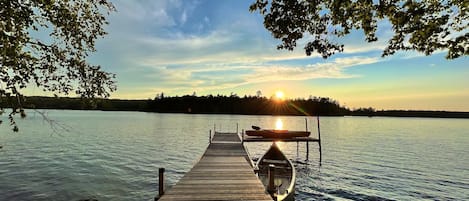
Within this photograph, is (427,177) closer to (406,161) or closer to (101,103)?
(406,161)

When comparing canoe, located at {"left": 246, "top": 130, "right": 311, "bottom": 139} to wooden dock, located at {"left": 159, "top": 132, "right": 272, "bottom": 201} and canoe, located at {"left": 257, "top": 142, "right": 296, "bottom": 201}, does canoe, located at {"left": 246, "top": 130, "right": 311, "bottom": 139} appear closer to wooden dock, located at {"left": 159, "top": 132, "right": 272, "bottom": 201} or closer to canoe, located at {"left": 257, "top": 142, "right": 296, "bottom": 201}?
canoe, located at {"left": 257, "top": 142, "right": 296, "bottom": 201}

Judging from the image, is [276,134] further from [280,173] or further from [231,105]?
[231,105]

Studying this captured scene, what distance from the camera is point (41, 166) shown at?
69.9 ft

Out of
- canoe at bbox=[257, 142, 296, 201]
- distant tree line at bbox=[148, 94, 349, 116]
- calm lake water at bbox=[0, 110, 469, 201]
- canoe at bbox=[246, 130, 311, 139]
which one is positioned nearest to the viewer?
canoe at bbox=[257, 142, 296, 201]

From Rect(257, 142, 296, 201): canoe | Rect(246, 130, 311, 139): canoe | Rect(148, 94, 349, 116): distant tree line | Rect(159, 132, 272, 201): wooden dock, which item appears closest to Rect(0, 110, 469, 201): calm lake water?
Rect(257, 142, 296, 201): canoe

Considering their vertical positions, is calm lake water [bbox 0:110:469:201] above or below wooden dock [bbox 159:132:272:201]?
below

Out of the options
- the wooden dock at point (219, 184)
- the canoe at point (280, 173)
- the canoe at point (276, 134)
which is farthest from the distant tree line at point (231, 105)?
the wooden dock at point (219, 184)

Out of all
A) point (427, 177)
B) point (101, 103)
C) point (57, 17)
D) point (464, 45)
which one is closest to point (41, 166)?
point (101, 103)

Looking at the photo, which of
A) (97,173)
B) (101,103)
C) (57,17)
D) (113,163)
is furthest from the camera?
(113,163)

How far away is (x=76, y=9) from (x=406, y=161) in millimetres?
29607

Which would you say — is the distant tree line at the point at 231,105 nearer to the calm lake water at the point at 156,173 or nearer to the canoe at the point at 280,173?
the calm lake water at the point at 156,173

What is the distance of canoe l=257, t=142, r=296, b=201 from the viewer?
1206 centimetres

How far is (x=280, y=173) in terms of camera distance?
16344mm

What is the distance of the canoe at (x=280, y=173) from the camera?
39.6 ft
